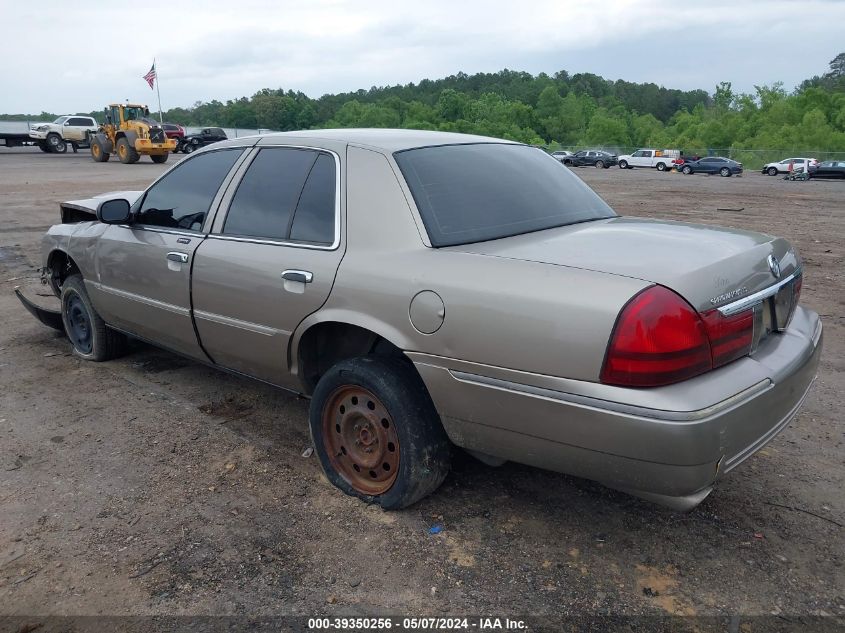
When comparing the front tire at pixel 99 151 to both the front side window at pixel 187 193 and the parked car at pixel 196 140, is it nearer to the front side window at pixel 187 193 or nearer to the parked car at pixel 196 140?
the parked car at pixel 196 140

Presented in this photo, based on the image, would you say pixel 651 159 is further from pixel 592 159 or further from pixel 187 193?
pixel 187 193

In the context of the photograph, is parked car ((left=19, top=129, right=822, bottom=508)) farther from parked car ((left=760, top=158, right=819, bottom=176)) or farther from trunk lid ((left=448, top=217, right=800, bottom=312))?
parked car ((left=760, top=158, right=819, bottom=176))

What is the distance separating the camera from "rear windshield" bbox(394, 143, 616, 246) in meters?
3.02

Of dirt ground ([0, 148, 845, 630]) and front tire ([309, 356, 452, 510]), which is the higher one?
front tire ([309, 356, 452, 510])

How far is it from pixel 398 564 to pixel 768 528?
1583 mm

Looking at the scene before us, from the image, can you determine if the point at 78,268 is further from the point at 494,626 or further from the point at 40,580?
the point at 494,626

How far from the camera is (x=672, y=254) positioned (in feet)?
8.70

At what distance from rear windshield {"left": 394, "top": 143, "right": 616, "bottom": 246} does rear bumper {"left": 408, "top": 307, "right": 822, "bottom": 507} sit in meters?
0.67

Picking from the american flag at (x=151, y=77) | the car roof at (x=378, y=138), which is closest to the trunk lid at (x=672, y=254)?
the car roof at (x=378, y=138)

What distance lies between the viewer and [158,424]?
13.4 ft

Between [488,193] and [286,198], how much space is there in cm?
100

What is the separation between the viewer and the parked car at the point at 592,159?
51.2 meters

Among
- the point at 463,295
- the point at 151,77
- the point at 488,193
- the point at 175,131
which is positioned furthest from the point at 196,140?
the point at 463,295

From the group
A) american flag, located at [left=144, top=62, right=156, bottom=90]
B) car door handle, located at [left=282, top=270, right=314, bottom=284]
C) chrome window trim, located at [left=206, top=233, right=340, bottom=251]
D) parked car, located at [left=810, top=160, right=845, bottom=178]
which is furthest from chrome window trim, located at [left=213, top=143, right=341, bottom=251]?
parked car, located at [left=810, top=160, right=845, bottom=178]
